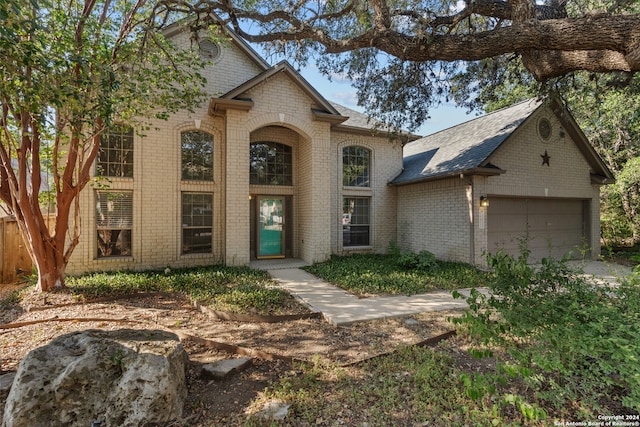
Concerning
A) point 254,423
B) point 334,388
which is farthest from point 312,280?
point 254,423

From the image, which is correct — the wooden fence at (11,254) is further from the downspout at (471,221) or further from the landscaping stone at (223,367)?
the downspout at (471,221)

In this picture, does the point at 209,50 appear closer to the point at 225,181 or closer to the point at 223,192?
the point at 225,181

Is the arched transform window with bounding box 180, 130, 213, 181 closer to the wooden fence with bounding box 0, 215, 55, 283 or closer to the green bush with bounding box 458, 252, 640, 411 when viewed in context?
the wooden fence with bounding box 0, 215, 55, 283

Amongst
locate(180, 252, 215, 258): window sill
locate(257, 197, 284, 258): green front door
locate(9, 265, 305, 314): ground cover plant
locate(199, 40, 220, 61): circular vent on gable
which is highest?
locate(199, 40, 220, 61): circular vent on gable

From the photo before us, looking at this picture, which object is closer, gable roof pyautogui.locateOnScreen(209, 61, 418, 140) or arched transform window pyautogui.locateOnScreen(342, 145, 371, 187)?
gable roof pyautogui.locateOnScreen(209, 61, 418, 140)

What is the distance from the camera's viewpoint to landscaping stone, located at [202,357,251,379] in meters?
3.18

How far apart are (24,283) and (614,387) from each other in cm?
1127

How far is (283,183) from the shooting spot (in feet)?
35.3

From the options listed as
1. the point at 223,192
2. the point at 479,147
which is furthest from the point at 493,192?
the point at 223,192

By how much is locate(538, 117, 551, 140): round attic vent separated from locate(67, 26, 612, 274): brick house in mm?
140

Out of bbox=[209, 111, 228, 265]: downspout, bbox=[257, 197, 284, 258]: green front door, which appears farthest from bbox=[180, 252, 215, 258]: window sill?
bbox=[257, 197, 284, 258]: green front door

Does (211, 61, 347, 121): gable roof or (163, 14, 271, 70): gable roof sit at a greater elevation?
(163, 14, 271, 70): gable roof

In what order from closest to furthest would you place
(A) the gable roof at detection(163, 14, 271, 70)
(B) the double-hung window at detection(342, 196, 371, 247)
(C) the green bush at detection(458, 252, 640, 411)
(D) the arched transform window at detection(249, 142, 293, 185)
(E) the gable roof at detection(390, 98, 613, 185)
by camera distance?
(C) the green bush at detection(458, 252, 640, 411), (E) the gable roof at detection(390, 98, 613, 185), (A) the gable roof at detection(163, 14, 271, 70), (D) the arched transform window at detection(249, 142, 293, 185), (B) the double-hung window at detection(342, 196, 371, 247)

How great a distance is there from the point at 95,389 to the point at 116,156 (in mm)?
7636
